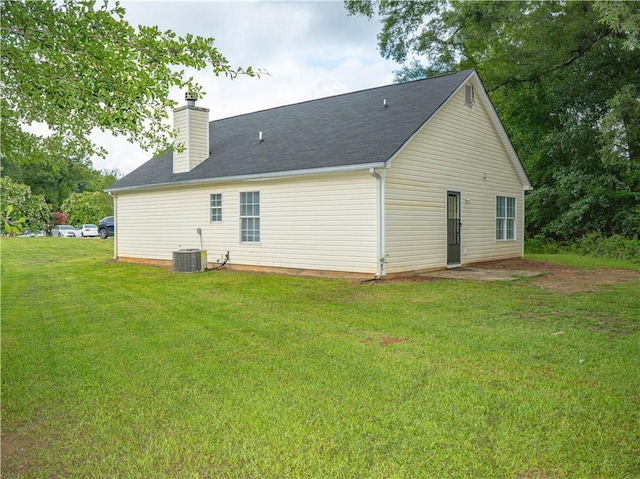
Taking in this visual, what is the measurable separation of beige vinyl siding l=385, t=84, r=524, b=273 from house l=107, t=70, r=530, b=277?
38mm

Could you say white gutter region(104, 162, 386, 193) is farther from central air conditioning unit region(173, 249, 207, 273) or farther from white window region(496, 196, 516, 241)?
white window region(496, 196, 516, 241)

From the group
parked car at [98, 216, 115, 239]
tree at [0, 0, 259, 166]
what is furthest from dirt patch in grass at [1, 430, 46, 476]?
parked car at [98, 216, 115, 239]

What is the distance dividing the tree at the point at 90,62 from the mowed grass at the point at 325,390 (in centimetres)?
229

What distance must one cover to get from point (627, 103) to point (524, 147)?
9038mm

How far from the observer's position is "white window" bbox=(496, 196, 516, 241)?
1503cm

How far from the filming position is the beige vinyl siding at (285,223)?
1095 cm

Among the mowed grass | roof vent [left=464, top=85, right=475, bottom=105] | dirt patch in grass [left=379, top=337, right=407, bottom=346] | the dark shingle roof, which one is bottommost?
the mowed grass

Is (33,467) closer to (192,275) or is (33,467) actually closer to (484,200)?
(192,275)

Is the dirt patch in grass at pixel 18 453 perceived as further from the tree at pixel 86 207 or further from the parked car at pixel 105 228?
the tree at pixel 86 207

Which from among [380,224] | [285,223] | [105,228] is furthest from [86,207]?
[380,224]

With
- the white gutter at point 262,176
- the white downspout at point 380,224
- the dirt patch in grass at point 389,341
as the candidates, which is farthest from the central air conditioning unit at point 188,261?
the dirt patch in grass at point 389,341

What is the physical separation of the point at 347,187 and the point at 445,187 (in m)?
2.98

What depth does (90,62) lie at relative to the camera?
380cm

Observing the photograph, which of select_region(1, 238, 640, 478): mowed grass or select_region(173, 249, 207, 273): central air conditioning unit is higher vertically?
select_region(173, 249, 207, 273): central air conditioning unit
